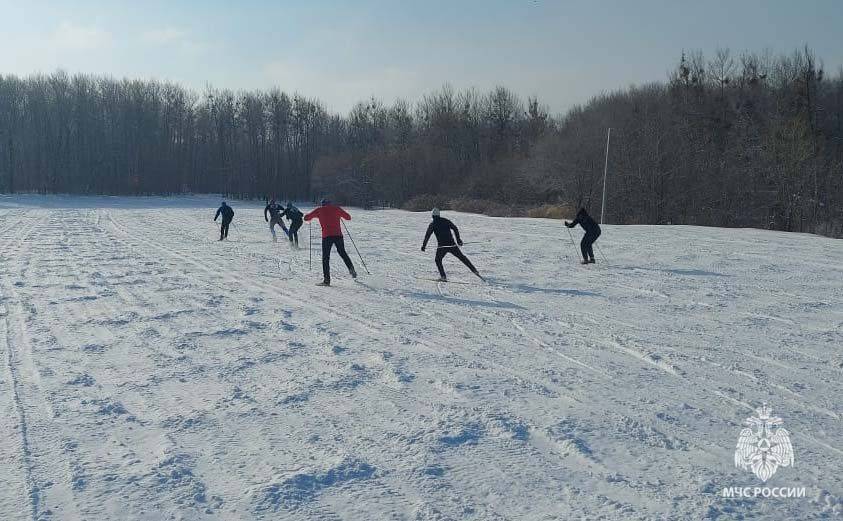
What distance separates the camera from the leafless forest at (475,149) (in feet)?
128

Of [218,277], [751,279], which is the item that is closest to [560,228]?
[751,279]

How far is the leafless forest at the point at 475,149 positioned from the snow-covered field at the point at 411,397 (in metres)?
24.0

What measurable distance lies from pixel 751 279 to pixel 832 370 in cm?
663

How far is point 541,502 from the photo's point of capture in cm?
361

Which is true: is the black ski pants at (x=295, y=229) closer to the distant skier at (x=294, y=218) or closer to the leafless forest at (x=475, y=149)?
the distant skier at (x=294, y=218)

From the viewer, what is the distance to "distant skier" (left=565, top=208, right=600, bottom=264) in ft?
46.5

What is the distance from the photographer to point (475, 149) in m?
70.8

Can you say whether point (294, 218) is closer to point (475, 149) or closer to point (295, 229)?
point (295, 229)

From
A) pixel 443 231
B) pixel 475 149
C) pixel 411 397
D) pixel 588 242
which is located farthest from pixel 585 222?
pixel 475 149

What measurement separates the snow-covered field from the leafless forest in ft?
78.8

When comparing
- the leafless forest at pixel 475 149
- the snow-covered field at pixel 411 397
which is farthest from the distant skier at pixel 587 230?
the leafless forest at pixel 475 149

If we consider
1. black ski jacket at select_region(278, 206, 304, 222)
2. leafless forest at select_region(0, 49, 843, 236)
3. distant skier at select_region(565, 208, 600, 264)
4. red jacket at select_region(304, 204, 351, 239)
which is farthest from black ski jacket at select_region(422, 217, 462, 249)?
leafless forest at select_region(0, 49, 843, 236)

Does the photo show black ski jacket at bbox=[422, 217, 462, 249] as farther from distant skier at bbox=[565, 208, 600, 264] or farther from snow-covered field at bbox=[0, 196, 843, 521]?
distant skier at bbox=[565, 208, 600, 264]

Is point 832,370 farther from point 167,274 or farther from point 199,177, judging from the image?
point 199,177
